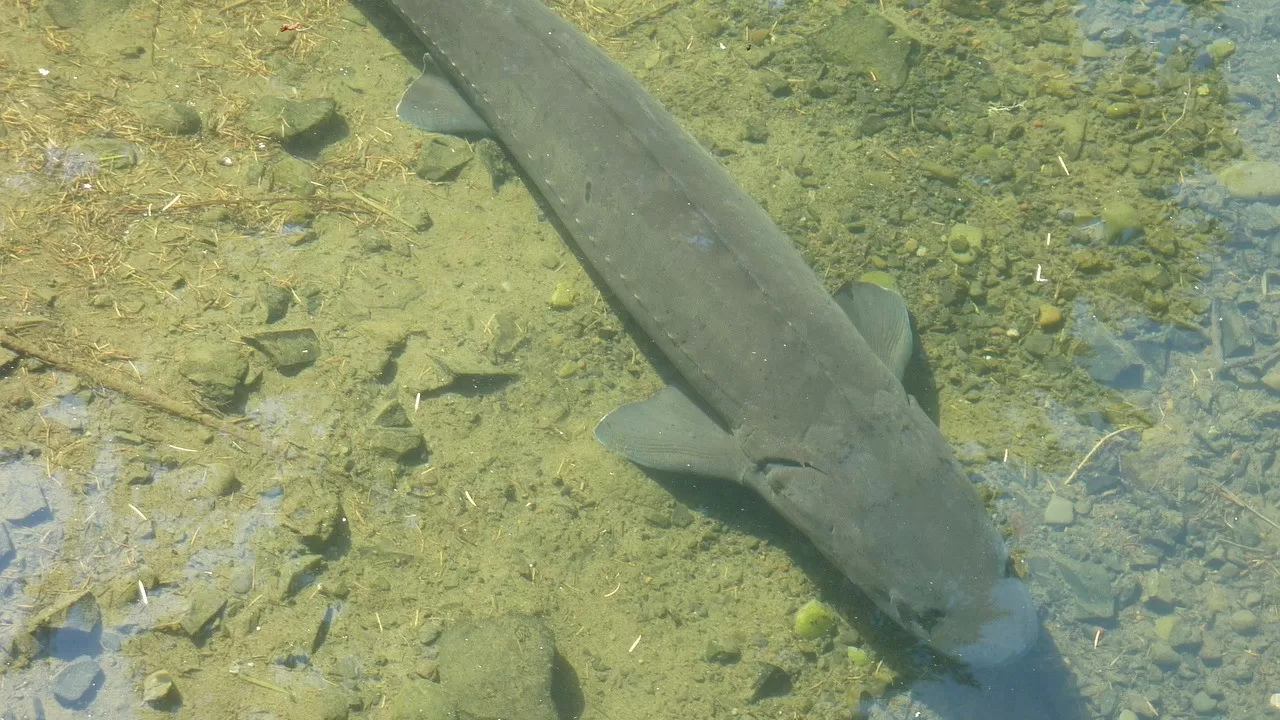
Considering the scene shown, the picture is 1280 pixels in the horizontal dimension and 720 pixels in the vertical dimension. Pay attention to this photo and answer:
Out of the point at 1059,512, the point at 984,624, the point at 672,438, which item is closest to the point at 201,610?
the point at 672,438

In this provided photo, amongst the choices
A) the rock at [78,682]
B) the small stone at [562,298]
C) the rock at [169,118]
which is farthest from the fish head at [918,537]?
the rock at [169,118]

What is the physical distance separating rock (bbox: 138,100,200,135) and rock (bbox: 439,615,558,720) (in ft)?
11.0

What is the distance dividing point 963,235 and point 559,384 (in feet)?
7.73

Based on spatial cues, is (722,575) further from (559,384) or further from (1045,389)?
(1045,389)

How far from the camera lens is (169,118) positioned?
16.4 feet

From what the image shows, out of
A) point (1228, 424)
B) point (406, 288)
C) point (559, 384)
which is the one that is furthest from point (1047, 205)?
point (406, 288)

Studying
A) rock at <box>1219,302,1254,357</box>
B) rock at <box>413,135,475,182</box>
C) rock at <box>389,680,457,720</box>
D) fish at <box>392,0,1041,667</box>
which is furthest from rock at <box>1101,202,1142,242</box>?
rock at <box>389,680,457,720</box>

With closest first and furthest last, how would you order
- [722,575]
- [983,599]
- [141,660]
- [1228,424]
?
[983,599] → [141,660] → [722,575] → [1228,424]

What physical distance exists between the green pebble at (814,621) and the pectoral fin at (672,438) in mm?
669

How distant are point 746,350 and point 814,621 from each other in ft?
4.18

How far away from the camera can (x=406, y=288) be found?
15.6 feet

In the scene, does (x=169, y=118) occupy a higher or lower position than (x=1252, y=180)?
lower

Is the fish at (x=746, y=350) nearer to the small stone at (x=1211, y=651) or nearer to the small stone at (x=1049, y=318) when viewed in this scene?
the small stone at (x=1049, y=318)

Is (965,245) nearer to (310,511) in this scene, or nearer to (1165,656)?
(1165,656)
